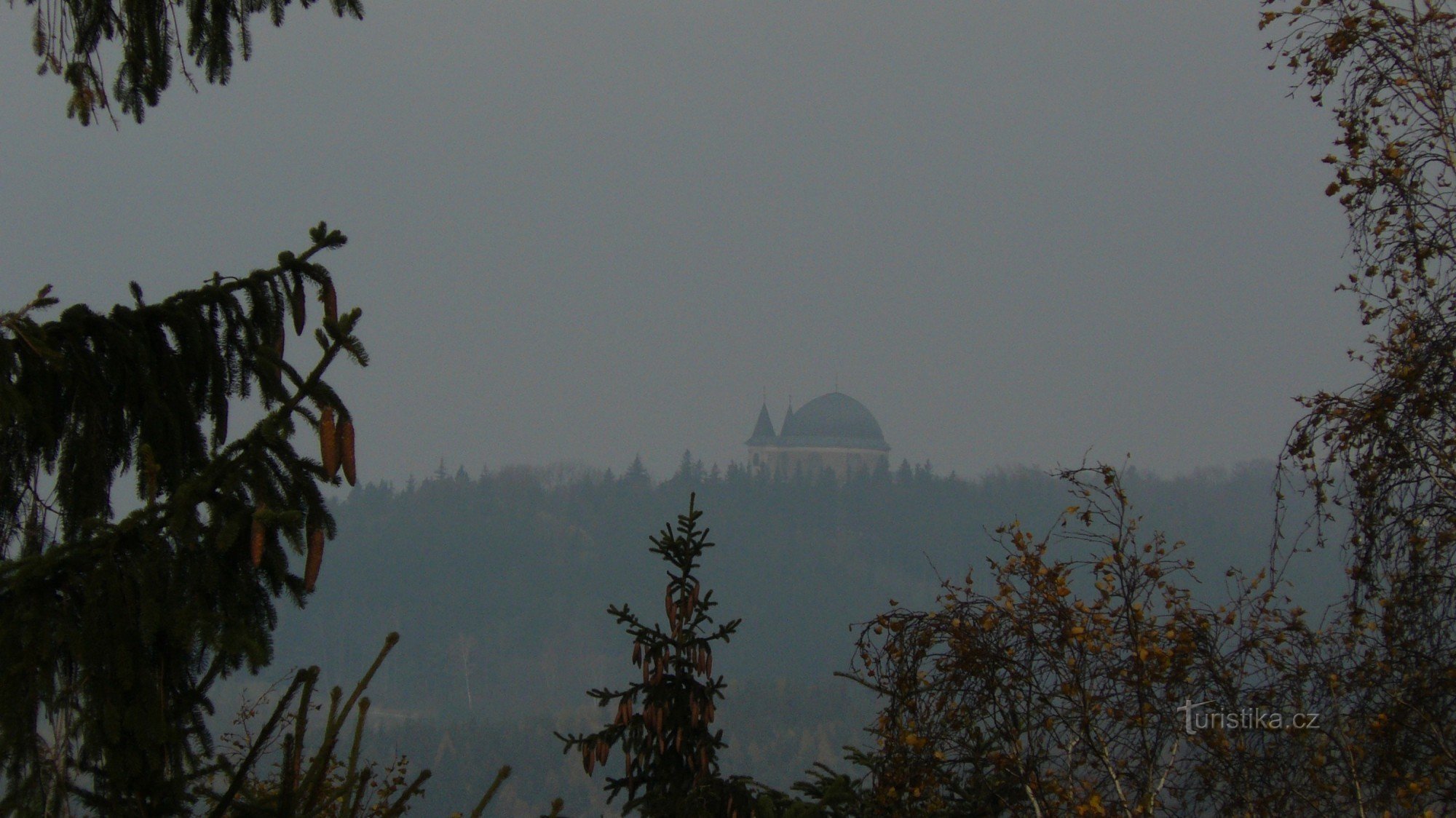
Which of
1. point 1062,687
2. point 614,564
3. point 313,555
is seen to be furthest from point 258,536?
point 614,564

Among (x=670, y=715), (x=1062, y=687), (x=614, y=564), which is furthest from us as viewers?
(x=614, y=564)

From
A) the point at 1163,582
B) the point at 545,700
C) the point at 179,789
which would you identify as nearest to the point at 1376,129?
the point at 1163,582

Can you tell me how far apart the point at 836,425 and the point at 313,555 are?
178 m

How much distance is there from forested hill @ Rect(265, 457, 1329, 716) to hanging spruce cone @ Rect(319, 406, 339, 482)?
499 ft

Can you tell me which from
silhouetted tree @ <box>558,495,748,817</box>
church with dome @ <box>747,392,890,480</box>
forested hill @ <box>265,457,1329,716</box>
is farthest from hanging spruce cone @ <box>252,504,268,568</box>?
church with dome @ <box>747,392,890,480</box>

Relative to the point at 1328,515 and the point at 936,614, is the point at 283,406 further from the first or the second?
the point at 1328,515

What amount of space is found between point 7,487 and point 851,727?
118 meters

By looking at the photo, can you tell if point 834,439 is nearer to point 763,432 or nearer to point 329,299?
point 763,432

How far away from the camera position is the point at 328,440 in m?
2.64

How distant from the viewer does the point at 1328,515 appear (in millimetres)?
5723

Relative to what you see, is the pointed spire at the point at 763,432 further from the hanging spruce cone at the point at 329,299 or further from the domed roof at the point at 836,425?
the hanging spruce cone at the point at 329,299

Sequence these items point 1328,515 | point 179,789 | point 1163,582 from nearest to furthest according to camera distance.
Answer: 1. point 179,789
2. point 1328,515
3. point 1163,582

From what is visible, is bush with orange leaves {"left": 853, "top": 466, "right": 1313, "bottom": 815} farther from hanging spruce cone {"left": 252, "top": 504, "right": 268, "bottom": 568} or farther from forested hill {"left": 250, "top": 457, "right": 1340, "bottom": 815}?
forested hill {"left": 250, "top": 457, "right": 1340, "bottom": 815}

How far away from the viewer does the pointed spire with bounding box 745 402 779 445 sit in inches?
7564
